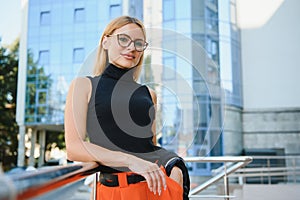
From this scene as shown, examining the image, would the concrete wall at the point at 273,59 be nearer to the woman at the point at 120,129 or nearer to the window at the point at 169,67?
the window at the point at 169,67

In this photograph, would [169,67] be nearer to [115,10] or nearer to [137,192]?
[137,192]

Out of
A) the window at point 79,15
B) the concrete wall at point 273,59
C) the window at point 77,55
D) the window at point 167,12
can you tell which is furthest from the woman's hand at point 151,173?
the window at point 79,15

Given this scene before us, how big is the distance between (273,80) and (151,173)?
8255 mm

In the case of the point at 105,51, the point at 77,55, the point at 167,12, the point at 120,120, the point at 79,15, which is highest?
the point at 79,15

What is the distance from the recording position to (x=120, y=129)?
1.91 feet

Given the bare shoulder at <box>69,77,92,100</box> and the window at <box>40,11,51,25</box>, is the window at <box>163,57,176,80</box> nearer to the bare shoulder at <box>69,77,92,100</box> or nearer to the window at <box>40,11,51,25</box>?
the bare shoulder at <box>69,77,92,100</box>

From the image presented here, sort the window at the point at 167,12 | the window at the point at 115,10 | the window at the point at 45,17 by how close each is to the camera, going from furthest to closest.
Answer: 1. the window at the point at 45,17
2. the window at the point at 115,10
3. the window at the point at 167,12

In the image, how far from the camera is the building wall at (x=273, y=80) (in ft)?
27.2

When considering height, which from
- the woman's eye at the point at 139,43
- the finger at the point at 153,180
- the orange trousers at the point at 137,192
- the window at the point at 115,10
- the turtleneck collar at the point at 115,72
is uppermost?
the window at the point at 115,10

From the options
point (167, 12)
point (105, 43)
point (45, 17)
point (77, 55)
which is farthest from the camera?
point (45, 17)

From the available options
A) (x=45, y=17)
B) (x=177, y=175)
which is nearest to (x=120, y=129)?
(x=177, y=175)

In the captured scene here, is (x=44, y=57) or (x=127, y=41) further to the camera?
(x=44, y=57)

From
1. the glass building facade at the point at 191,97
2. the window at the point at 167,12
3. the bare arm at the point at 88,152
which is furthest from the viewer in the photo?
the window at the point at 167,12

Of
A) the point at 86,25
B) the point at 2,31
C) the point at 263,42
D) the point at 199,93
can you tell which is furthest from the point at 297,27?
the point at 2,31
